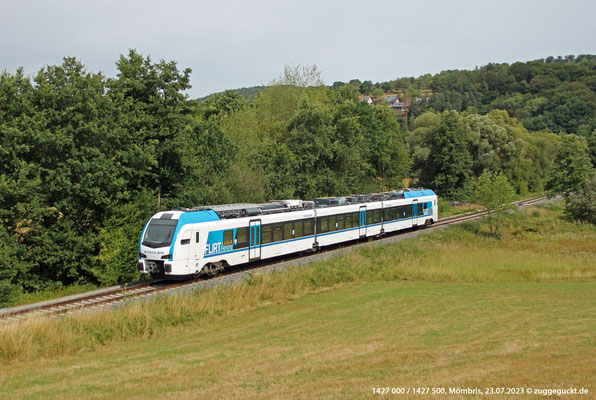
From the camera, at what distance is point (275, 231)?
2753cm

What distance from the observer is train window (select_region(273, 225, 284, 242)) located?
90.2 ft

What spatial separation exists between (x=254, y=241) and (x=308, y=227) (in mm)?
5249

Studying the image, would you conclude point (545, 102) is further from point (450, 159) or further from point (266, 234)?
point (266, 234)

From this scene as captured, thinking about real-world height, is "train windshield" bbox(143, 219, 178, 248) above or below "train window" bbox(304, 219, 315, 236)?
above

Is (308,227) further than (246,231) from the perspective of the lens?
Yes

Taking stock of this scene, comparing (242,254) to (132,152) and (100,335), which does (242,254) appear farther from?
(100,335)

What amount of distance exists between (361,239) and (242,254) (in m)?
14.9

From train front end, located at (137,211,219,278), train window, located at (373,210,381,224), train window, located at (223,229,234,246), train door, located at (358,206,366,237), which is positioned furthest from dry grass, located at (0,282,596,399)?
train window, located at (373,210,381,224)

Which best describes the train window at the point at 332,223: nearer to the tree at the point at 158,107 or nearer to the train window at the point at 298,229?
the train window at the point at 298,229

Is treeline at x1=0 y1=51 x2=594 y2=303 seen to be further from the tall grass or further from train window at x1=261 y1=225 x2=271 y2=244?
the tall grass

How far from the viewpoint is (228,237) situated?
24.3 m

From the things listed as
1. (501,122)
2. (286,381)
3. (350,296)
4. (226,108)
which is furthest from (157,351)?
(501,122)

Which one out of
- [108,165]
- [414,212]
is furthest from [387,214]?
[108,165]

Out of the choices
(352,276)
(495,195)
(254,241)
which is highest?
(495,195)
